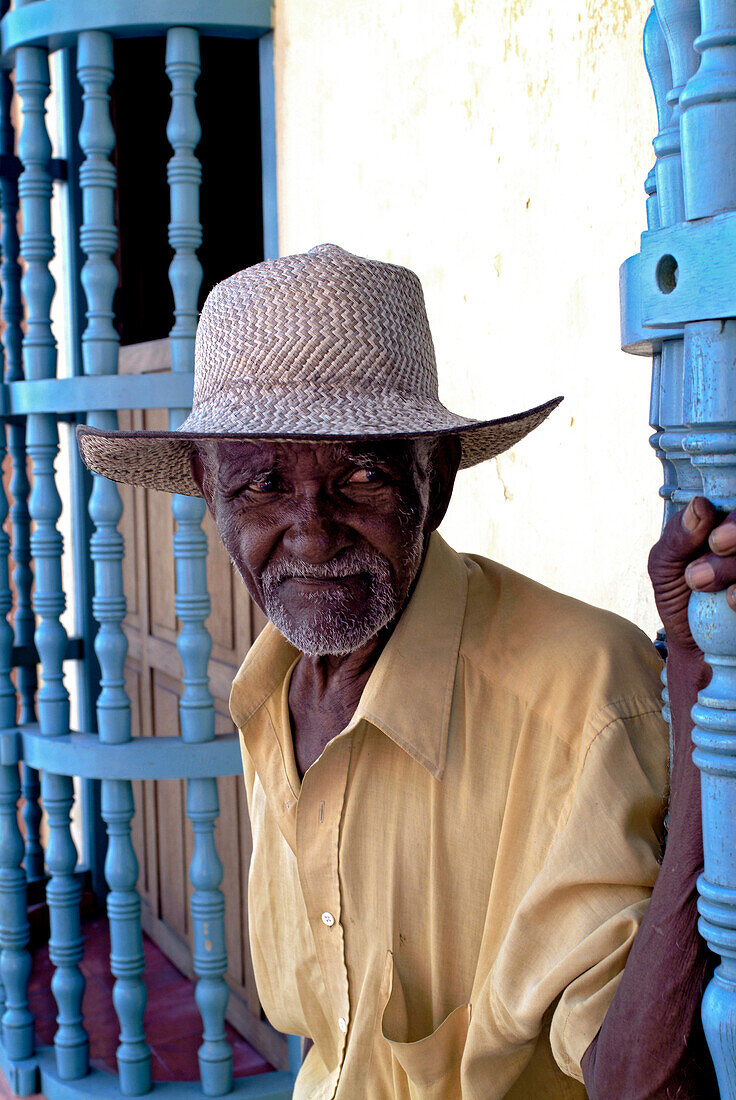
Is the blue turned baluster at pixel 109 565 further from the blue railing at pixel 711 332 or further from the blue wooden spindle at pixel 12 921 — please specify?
the blue railing at pixel 711 332

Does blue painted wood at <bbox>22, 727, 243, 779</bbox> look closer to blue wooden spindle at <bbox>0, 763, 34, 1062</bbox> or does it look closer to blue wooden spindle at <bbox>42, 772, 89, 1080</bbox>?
blue wooden spindle at <bbox>42, 772, 89, 1080</bbox>

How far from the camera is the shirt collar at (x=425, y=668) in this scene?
1.35 meters

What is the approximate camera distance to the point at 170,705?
3875 millimetres

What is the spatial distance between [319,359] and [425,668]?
0.43 metres

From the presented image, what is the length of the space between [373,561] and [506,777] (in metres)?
0.33

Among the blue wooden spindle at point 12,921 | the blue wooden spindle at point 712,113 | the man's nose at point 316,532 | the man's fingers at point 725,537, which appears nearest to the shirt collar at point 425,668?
the man's nose at point 316,532

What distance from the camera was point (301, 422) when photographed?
1.30 metres

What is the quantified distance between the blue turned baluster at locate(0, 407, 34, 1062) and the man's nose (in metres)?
1.75

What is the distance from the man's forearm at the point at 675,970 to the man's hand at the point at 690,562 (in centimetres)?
3

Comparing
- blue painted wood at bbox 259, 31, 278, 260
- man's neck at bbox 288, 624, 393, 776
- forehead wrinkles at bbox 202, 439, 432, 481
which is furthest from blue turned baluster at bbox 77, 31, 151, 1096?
forehead wrinkles at bbox 202, 439, 432, 481

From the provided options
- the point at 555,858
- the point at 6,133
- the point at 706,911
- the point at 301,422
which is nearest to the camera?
the point at 706,911

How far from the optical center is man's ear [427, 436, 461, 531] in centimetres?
152

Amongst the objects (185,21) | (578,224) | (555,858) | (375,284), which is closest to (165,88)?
(185,21)

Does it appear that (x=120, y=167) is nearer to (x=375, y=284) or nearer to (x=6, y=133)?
(x=6, y=133)
